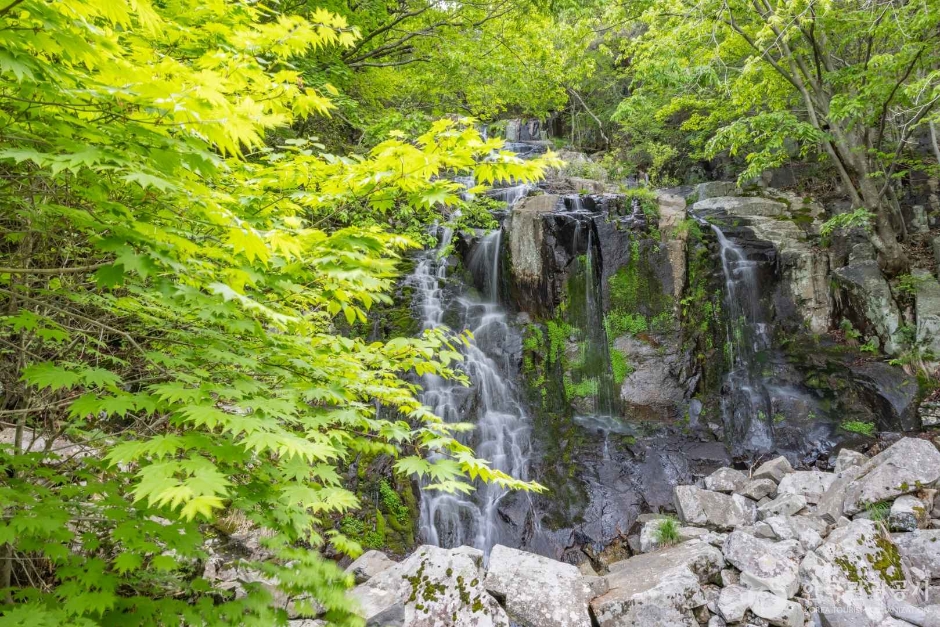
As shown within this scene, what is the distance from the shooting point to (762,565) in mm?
4227

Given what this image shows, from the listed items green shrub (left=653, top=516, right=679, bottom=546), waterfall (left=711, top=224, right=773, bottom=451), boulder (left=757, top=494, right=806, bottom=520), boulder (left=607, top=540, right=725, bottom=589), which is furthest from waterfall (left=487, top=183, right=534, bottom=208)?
boulder (left=607, top=540, right=725, bottom=589)

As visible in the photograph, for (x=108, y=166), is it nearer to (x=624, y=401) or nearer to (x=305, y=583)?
(x=305, y=583)

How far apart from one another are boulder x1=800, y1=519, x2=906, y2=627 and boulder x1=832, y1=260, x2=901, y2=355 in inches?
257

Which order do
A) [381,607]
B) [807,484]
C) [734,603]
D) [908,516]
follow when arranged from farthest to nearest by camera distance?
[807,484], [908,516], [734,603], [381,607]

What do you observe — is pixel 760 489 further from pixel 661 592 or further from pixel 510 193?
pixel 510 193

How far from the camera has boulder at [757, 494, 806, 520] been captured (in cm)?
584

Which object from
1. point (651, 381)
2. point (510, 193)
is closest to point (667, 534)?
point (651, 381)

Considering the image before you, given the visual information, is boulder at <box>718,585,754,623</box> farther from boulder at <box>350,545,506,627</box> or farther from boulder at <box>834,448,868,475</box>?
boulder at <box>834,448,868,475</box>

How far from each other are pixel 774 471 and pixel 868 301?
4.85 meters

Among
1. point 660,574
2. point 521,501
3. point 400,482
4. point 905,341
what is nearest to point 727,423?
point 905,341

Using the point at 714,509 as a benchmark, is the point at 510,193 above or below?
above

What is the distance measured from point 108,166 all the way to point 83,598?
200 cm

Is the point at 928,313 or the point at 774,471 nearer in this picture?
the point at 774,471

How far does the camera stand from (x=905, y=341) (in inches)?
341
